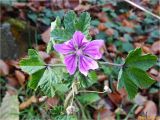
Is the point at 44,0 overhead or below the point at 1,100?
overhead

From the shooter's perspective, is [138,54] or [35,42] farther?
[35,42]

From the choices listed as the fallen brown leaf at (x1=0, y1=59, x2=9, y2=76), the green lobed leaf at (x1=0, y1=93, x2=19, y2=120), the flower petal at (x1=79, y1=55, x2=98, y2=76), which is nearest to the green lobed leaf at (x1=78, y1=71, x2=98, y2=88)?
the flower petal at (x1=79, y1=55, x2=98, y2=76)

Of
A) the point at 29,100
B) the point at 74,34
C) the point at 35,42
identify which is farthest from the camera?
→ the point at 35,42

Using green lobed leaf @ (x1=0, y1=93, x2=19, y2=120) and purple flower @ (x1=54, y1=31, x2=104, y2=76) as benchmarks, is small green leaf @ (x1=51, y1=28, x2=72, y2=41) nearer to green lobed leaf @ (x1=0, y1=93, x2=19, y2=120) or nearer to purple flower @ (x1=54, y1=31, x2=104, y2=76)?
purple flower @ (x1=54, y1=31, x2=104, y2=76)

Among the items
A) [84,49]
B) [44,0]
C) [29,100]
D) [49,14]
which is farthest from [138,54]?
[44,0]

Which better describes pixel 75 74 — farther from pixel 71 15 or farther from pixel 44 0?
pixel 44 0

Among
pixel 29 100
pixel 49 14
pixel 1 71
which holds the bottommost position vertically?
pixel 29 100

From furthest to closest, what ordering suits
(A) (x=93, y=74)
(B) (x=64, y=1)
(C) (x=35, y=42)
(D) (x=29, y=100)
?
(B) (x=64, y=1) → (C) (x=35, y=42) → (D) (x=29, y=100) → (A) (x=93, y=74)

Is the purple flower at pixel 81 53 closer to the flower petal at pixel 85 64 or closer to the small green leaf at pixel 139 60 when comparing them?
the flower petal at pixel 85 64
